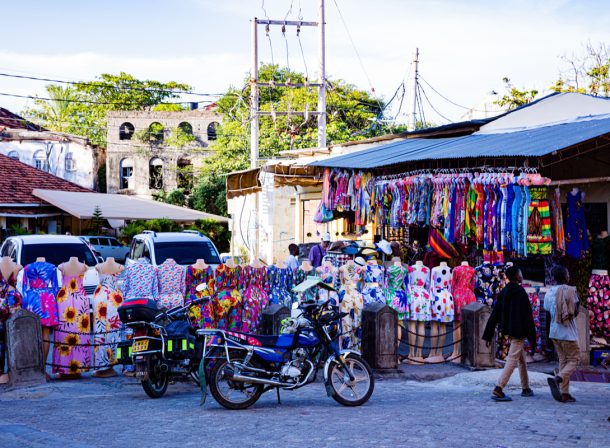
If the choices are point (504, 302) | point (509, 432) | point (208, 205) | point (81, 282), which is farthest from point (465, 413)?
point (208, 205)

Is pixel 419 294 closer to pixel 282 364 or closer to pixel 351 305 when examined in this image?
pixel 351 305

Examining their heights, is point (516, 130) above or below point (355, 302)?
above

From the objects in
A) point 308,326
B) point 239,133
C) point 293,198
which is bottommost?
point 308,326

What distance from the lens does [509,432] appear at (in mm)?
7762

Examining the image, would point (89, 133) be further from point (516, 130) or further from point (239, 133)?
point (516, 130)

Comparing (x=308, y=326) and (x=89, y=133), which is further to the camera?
(x=89, y=133)

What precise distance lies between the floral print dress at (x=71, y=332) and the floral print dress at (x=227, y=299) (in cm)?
186

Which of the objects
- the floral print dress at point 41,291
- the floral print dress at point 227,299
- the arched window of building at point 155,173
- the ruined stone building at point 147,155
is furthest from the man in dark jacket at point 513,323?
the arched window of building at point 155,173

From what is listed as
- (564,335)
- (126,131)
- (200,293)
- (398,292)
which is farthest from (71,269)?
(126,131)

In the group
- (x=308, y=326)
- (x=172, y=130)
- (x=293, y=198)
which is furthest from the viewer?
(x=172, y=130)

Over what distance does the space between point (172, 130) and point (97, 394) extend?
164 ft

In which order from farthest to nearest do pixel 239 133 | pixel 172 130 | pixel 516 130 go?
pixel 172 130 < pixel 239 133 < pixel 516 130

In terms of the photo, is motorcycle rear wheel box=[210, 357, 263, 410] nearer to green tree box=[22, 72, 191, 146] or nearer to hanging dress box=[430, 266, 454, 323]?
hanging dress box=[430, 266, 454, 323]

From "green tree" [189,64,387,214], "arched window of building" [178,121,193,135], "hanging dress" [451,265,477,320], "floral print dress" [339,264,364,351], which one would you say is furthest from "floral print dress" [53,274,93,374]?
"arched window of building" [178,121,193,135]
